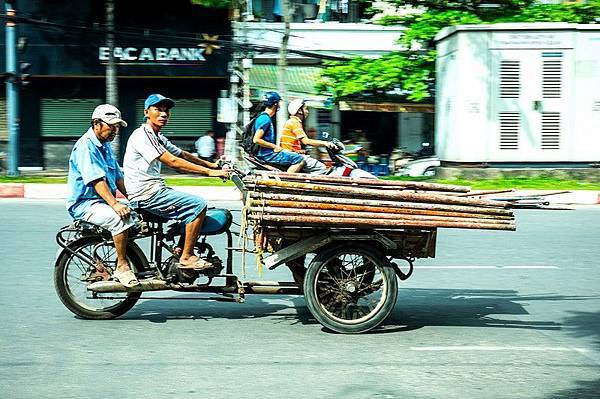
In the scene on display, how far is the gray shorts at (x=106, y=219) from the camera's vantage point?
636 centimetres

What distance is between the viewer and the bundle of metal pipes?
612 centimetres

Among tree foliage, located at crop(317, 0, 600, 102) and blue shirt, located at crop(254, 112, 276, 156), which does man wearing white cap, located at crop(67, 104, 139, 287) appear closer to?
blue shirt, located at crop(254, 112, 276, 156)

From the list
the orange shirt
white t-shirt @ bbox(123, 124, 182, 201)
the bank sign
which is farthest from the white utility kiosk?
white t-shirt @ bbox(123, 124, 182, 201)

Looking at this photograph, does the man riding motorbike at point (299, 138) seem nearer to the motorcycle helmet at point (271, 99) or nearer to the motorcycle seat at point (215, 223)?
the motorcycle helmet at point (271, 99)

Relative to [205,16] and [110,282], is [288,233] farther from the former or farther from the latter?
[205,16]

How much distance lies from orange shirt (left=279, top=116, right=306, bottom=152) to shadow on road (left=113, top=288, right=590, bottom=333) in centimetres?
251

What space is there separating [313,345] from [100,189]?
1.86 m

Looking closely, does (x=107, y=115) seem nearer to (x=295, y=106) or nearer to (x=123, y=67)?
(x=295, y=106)

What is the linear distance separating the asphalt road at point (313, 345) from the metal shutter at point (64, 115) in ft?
58.5

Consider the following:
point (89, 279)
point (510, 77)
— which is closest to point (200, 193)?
point (510, 77)

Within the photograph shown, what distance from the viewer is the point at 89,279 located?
6.59 metres

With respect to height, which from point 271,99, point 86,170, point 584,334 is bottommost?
point 584,334

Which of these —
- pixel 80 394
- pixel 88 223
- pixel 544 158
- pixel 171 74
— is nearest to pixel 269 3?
pixel 171 74

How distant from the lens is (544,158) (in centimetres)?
1888
